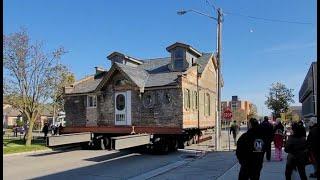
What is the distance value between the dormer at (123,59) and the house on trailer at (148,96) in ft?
0.26

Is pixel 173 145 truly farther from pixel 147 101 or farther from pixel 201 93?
pixel 201 93

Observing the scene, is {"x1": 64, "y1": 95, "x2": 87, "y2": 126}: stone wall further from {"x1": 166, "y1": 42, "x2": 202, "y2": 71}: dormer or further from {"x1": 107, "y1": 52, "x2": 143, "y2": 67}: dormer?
{"x1": 166, "y1": 42, "x2": 202, "y2": 71}: dormer

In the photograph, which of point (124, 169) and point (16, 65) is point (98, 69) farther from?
point (124, 169)

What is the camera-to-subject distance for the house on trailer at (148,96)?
27.6 meters

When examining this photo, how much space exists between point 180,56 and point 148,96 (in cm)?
418

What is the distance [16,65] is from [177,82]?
10468 mm

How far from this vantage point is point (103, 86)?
3020 cm

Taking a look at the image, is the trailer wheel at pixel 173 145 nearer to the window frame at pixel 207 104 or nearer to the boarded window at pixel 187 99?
the boarded window at pixel 187 99

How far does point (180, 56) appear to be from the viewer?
31047 millimetres

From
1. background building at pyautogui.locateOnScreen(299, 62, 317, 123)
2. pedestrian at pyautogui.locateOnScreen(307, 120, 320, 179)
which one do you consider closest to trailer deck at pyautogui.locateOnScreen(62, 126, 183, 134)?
background building at pyautogui.locateOnScreen(299, 62, 317, 123)

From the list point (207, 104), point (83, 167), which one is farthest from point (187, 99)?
point (83, 167)

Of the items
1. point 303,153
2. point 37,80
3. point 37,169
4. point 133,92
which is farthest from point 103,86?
point 303,153

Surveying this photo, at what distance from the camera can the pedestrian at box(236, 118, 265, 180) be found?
8.46 meters

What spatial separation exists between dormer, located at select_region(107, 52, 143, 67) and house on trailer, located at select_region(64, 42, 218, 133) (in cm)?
8
